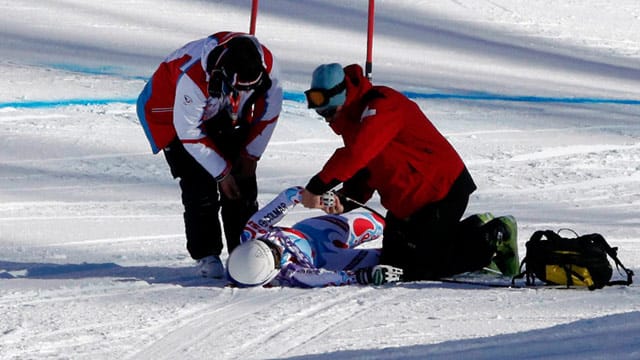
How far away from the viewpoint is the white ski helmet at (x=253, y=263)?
665 centimetres

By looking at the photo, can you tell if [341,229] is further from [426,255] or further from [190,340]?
[190,340]

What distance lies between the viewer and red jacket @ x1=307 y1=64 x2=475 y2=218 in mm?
6547

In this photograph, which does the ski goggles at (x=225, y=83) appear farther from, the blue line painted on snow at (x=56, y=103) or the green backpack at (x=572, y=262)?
the blue line painted on snow at (x=56, y=103)

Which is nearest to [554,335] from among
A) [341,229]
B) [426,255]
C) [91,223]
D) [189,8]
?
[426,255]

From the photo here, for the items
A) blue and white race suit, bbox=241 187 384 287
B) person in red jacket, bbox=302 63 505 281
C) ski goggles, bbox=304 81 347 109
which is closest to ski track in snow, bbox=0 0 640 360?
blue and white race suit, bbox=241 187 384 287

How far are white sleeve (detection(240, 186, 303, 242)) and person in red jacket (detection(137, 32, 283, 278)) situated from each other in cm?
22

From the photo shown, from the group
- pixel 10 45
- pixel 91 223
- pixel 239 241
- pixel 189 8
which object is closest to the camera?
pixel 239 241

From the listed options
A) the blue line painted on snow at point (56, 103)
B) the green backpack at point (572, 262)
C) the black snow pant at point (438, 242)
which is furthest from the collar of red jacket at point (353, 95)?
the blue line painted on snow at point (56, 103)

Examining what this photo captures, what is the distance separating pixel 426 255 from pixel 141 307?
1627 mm

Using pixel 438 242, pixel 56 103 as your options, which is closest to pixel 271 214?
pixel 438 242

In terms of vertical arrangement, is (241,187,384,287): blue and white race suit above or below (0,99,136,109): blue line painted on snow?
below

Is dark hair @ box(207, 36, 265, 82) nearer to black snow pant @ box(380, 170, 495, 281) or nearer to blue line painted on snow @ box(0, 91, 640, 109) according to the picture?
black snow pant @ box(380, 170, 495, 281)

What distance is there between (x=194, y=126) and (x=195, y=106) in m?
0.11

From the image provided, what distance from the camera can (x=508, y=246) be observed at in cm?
711
